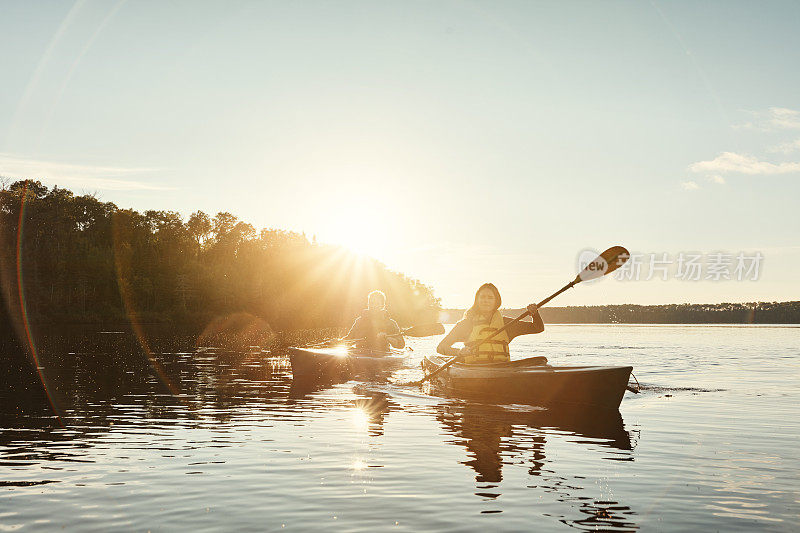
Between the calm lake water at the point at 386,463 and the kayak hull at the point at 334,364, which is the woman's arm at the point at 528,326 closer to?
the calm lake water at the point at 386,463

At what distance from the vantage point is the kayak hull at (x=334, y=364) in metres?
20.9

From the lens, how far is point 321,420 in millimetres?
12828

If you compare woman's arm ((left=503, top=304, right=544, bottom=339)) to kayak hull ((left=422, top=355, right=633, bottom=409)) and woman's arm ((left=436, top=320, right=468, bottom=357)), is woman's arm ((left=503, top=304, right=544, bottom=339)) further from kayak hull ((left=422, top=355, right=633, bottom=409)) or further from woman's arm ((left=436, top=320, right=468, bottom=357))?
woman's arm ((left=436, top=320, right=468, bottom=357))

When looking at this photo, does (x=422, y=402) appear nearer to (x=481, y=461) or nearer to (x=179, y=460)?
(x=481, y=461)

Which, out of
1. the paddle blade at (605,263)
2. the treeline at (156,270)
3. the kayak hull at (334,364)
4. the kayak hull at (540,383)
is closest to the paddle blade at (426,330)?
the kayak hull at (334,364)

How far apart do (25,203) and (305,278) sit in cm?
4122

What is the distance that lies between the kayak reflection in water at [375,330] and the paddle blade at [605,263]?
28.6ft

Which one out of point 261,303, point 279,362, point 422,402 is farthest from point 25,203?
point 422,402

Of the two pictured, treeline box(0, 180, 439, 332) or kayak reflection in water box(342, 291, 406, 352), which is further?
treeline box(0, 180, 439, 332)

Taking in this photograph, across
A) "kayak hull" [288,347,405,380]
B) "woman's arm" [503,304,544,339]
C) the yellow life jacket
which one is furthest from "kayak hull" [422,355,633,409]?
"kayak hull" [288,347,405,380]

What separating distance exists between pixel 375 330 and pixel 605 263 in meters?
9.64

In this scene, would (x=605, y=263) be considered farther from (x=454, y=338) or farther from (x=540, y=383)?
(x=454, y=338)

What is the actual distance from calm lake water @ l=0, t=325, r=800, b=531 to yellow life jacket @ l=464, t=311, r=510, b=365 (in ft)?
4.26

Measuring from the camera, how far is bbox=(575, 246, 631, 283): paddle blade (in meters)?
14.9
